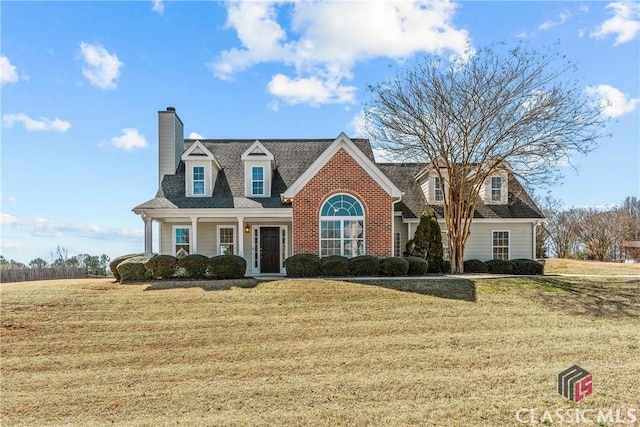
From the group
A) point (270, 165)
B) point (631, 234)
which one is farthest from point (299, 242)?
point (631, 234)

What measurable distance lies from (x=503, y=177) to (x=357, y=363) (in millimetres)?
17083

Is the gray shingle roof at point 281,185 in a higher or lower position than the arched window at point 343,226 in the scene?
higher

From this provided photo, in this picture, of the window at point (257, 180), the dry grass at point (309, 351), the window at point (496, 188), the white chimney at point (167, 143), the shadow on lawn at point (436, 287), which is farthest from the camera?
the window at point (496, 188)

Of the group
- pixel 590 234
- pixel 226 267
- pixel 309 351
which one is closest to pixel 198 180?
pixel 226 267

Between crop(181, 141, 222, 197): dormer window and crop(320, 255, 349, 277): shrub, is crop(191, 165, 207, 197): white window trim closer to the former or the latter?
crop(181, 141, 222, 197): dormer window

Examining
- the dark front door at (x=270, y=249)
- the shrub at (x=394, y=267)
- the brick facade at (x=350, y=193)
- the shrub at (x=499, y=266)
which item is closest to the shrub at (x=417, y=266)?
the shrub at (x=394, y=267)

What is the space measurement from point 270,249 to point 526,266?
1236 cm

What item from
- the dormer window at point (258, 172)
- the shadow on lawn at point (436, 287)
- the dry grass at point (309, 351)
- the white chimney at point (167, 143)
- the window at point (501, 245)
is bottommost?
the dry grass at point (309, 351)

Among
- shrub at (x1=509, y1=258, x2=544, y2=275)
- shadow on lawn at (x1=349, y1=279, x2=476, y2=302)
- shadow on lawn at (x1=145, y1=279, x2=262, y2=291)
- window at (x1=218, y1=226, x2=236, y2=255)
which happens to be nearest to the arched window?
shadow on lawn at (x1=349, y1=279, x2=476, y2=302)

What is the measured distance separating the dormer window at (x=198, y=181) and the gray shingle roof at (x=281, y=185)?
0.54 metres

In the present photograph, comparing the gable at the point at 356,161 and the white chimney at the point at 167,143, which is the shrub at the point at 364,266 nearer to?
the gable at the point at 356,161

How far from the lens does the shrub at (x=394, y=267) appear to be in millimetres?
17406

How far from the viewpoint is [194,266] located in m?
17.1

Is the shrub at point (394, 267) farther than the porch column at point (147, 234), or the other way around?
the porch column at point (147, 234)
